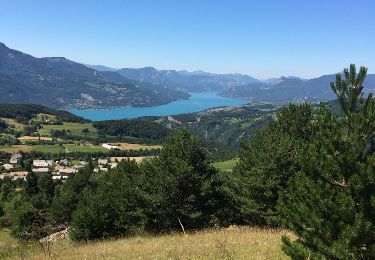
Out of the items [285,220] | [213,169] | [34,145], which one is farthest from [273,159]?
[34,145]

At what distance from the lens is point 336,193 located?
8.84 meters

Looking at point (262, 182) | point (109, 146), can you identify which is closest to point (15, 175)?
point (109, 146)

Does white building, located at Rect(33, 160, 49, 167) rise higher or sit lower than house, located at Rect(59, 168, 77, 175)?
lower

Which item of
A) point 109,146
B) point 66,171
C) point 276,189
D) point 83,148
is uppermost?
point 276,189

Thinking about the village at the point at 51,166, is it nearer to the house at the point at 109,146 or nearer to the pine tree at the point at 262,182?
the house at the point at 109,146

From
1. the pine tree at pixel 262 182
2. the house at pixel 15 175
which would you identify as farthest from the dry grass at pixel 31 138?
the pine tree at pixel 262 182

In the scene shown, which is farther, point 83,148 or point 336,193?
point 83,148

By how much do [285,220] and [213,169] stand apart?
1985 centimetres

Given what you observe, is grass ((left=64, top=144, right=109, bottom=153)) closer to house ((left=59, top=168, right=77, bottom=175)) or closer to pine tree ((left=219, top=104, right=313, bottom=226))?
house ((left=59, top=168, right=77, bottom=175))

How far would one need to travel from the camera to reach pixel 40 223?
1184cm

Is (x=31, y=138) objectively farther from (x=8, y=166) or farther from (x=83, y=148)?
(x=8, y=166)

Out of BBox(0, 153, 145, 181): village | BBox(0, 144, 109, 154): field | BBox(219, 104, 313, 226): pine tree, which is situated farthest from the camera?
BBox(0, 144, 109, 154): field

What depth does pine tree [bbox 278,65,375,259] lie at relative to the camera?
8.41 metres

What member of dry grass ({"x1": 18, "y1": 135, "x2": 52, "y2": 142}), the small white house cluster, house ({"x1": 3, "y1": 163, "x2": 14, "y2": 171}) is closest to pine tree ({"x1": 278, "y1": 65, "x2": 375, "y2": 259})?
the small white house cluster
